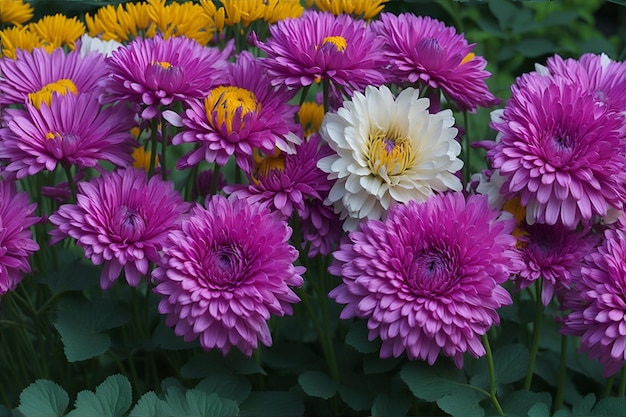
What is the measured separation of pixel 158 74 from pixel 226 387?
0.35 metres

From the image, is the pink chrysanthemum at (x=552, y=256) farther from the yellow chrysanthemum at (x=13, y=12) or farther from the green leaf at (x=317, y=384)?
the yellow chrysanthemum at (x=13, y=12)

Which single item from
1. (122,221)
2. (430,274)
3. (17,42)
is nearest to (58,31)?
(17,42)

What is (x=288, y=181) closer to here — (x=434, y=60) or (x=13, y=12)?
(x=434, y=60)

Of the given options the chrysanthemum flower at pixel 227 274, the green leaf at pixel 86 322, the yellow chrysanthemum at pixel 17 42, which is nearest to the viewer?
the chrysanthemum flower at pixel 227 274

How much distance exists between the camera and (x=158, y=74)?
0.85m

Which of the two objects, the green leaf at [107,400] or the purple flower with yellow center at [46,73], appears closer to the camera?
the green leaf at [107,400]

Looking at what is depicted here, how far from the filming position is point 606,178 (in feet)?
2.73

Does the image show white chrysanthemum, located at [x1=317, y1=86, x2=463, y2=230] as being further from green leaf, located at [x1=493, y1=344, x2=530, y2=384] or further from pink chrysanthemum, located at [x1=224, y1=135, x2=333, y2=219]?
green leaf, located at [x1=493, y1=344, x2=530, y2=384]

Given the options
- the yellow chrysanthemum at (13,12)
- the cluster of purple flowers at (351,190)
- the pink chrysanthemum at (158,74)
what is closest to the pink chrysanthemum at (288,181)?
the cluster of purple flowers at (351,190)

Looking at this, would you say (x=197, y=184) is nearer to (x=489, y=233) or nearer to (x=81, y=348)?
(x=81, y=348)

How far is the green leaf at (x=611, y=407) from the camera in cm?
87

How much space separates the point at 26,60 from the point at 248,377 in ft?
A: 1.53

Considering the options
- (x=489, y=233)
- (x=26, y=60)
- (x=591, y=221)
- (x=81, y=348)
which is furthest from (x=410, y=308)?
(x=26, y=60)

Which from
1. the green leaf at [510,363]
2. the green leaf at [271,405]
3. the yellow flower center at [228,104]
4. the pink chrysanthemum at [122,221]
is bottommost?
the green leaf at [271,405]
